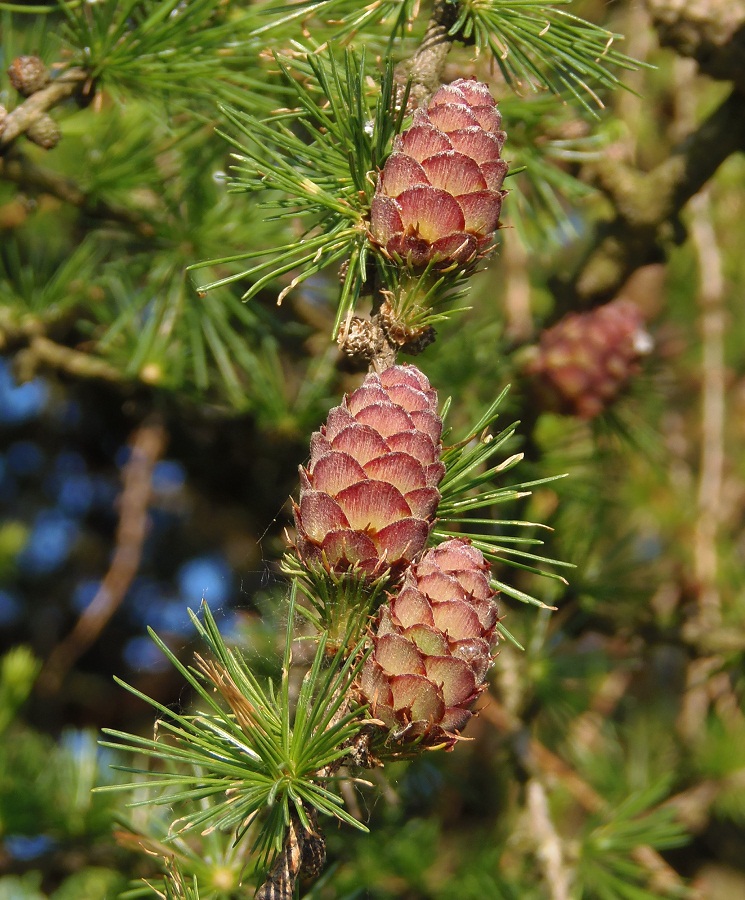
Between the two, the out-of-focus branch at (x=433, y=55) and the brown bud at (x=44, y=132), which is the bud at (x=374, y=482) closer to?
the out-of-focus branch at (x=433, y=55)

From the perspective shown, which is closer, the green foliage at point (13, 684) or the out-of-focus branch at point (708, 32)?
the out-of-focus branch at point (708, 32)

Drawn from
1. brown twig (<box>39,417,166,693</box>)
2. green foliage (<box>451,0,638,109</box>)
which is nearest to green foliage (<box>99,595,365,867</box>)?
green foliage (<box>451,0,638,109</box>)

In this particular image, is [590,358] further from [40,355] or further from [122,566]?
[122,566]

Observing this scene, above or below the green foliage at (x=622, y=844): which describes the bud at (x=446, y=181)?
above

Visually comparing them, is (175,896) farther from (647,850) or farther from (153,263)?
(647,850)

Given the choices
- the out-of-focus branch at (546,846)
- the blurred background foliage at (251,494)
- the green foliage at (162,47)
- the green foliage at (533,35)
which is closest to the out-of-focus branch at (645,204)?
the blurred background foliage at (251,494)

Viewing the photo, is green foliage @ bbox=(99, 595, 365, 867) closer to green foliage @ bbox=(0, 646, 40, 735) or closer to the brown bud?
the brown bud

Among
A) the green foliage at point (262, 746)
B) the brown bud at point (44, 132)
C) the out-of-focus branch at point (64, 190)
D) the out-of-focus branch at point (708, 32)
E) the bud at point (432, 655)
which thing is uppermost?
the out-of-focus branch at point (708, 32)

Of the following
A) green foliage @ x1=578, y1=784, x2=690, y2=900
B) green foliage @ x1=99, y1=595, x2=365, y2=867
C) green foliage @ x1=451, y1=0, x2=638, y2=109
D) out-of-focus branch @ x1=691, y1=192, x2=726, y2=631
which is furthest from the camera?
out-of-focus branch @ x1=691, y1=192, x2=726, y2=631
